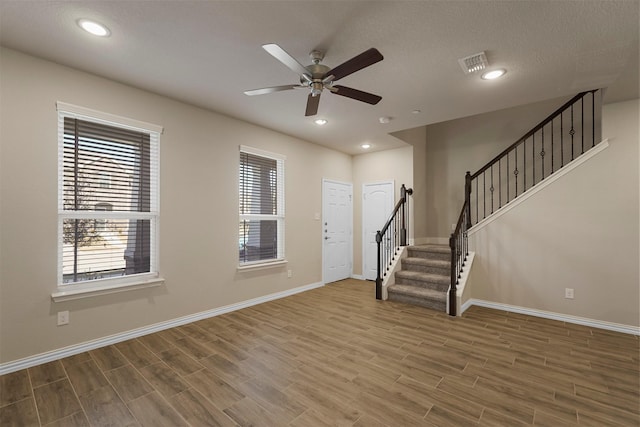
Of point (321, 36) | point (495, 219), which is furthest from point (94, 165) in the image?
point (495, 219)

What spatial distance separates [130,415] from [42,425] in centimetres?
53

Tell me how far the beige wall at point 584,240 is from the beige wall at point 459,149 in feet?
5.22

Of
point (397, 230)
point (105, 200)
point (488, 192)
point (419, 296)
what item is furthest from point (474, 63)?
point (105, 200)

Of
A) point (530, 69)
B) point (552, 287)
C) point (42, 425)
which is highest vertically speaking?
point (530, 69)

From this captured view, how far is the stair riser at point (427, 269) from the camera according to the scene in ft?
15.3

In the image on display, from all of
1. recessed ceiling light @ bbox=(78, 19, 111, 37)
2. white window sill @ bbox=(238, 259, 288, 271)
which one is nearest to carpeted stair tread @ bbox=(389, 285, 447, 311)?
white window sill @ bbox=(238, 259, 288, 271)

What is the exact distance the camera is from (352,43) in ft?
7.90

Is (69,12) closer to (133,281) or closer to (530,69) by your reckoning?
(133,281)

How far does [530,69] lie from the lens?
2822 millimetres

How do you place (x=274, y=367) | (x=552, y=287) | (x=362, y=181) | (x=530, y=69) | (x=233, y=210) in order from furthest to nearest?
(x=362, y=181), (x=233, y=210), (x=552, y=287), (x=530, y=69), (x=274, y=367)

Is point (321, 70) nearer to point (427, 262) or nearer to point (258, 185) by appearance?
point (258, 185)

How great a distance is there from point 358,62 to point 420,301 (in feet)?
11.8

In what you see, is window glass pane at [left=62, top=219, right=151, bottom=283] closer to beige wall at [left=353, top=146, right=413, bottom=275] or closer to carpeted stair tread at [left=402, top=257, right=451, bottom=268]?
carpeted stair tread at [left=402, top=257, right=451, bottom=268]

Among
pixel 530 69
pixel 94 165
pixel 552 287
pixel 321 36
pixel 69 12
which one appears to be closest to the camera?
pixel 69 12
